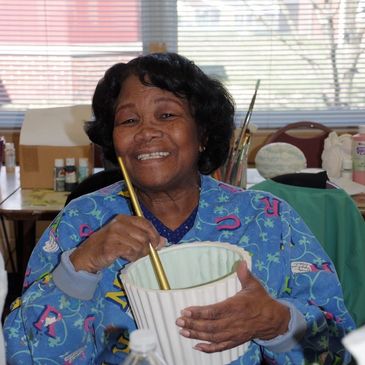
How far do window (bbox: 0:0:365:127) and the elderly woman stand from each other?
2.46 m

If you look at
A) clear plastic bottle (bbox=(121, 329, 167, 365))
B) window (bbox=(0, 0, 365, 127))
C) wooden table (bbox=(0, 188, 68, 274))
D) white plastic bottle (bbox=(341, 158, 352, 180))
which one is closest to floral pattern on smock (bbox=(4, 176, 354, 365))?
clear plastic bottle (bbox=(121, 329, 167, 365))

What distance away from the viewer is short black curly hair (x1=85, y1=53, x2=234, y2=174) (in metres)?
1.22

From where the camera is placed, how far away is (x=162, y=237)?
1.09 m

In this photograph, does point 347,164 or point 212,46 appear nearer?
point 347,164

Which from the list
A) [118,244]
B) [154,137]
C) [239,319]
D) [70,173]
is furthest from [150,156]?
[70,173]

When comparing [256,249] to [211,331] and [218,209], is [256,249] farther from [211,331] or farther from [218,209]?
[211,331]

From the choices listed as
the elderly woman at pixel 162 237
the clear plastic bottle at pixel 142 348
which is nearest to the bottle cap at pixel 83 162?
the elderly woman at pixel 162 237

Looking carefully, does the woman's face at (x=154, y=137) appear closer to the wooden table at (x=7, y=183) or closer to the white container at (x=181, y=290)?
the white container at (x=181, y=290)

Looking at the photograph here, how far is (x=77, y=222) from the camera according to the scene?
1204mm

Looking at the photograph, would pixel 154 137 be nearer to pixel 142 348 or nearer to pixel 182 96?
pixel 182 96

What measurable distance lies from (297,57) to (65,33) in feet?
4.78

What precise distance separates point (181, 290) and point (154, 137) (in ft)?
1.61

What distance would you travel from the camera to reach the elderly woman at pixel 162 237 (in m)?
0.98

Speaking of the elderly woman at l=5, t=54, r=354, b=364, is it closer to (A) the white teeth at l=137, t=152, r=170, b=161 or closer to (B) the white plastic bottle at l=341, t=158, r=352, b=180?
(A) the white teeth at l=137, t=152, r=170, b=161
